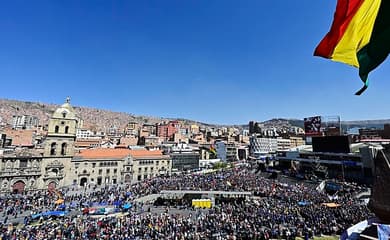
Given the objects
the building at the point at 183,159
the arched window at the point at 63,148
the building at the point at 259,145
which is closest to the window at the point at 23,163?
the arched window at the point at 63,148

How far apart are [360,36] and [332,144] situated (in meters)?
53.2

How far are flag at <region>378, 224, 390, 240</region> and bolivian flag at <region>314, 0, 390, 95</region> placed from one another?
3289mm

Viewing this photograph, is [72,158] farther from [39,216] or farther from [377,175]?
[377,175]

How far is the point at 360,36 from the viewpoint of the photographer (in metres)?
5.92

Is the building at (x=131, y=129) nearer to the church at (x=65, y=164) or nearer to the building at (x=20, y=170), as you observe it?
the church at (x=65, y=164)

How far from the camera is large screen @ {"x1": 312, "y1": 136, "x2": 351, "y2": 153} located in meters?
47.6

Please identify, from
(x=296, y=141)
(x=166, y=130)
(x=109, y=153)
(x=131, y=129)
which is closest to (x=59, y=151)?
(x=109, y=153)

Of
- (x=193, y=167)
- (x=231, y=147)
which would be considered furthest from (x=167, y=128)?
(x=193, y=167)

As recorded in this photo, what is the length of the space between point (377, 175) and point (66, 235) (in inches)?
943

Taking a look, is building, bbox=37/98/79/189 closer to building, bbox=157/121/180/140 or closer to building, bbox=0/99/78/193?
building, bbox=0/99/78/193

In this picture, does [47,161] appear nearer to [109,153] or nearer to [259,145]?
[109,153]

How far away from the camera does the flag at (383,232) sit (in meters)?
5.04

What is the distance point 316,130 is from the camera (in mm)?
60594

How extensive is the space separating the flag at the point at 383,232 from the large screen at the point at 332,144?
165ft
